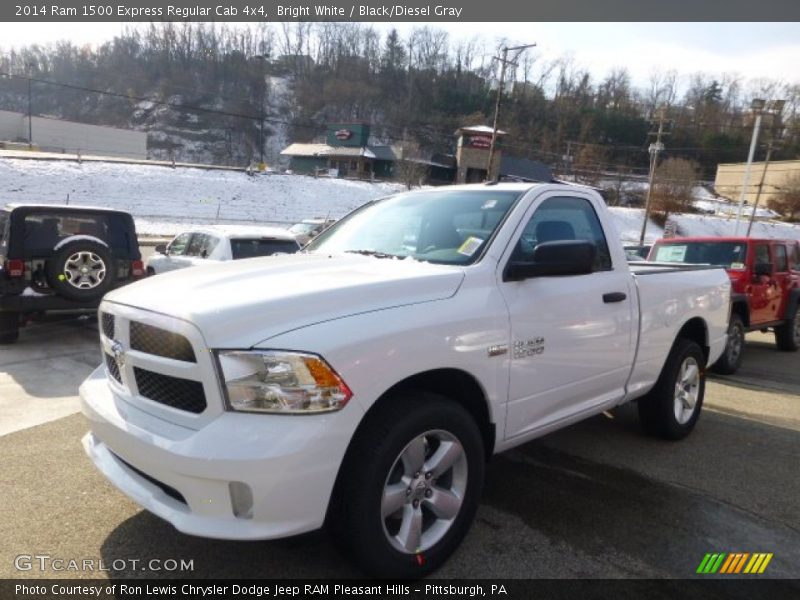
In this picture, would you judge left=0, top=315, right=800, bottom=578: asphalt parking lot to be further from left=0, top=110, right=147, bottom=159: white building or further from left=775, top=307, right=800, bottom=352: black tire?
left=0, top=110, right=147, bottom=159: white building

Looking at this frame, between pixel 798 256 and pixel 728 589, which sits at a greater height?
pixel 798 256

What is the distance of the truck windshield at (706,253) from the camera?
28.0 feet

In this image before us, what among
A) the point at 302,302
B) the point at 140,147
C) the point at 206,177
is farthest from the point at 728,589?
the point at 140,147

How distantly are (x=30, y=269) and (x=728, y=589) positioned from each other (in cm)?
786

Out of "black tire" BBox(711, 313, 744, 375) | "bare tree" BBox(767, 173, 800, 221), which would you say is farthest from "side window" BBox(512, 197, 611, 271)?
"bare tree" BBox(767, 173, 800, 221)

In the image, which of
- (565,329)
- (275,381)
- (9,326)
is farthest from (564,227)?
(9,326)

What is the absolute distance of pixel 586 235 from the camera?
12.7 ft

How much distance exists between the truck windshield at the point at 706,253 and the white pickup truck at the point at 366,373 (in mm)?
5926

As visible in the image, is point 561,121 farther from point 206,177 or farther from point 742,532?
point 742,532

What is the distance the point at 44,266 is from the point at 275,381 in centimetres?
650

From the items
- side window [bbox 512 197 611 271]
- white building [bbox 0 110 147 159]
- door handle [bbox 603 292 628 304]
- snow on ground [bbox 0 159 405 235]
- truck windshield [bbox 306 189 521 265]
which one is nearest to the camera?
truck windshield [bbox 306 189 521 265]

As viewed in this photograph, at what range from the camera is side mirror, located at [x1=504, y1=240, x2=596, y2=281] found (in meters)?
2.95

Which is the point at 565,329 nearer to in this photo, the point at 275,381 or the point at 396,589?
the point at 396,589

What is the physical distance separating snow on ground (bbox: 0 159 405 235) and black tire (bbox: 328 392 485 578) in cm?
2947
